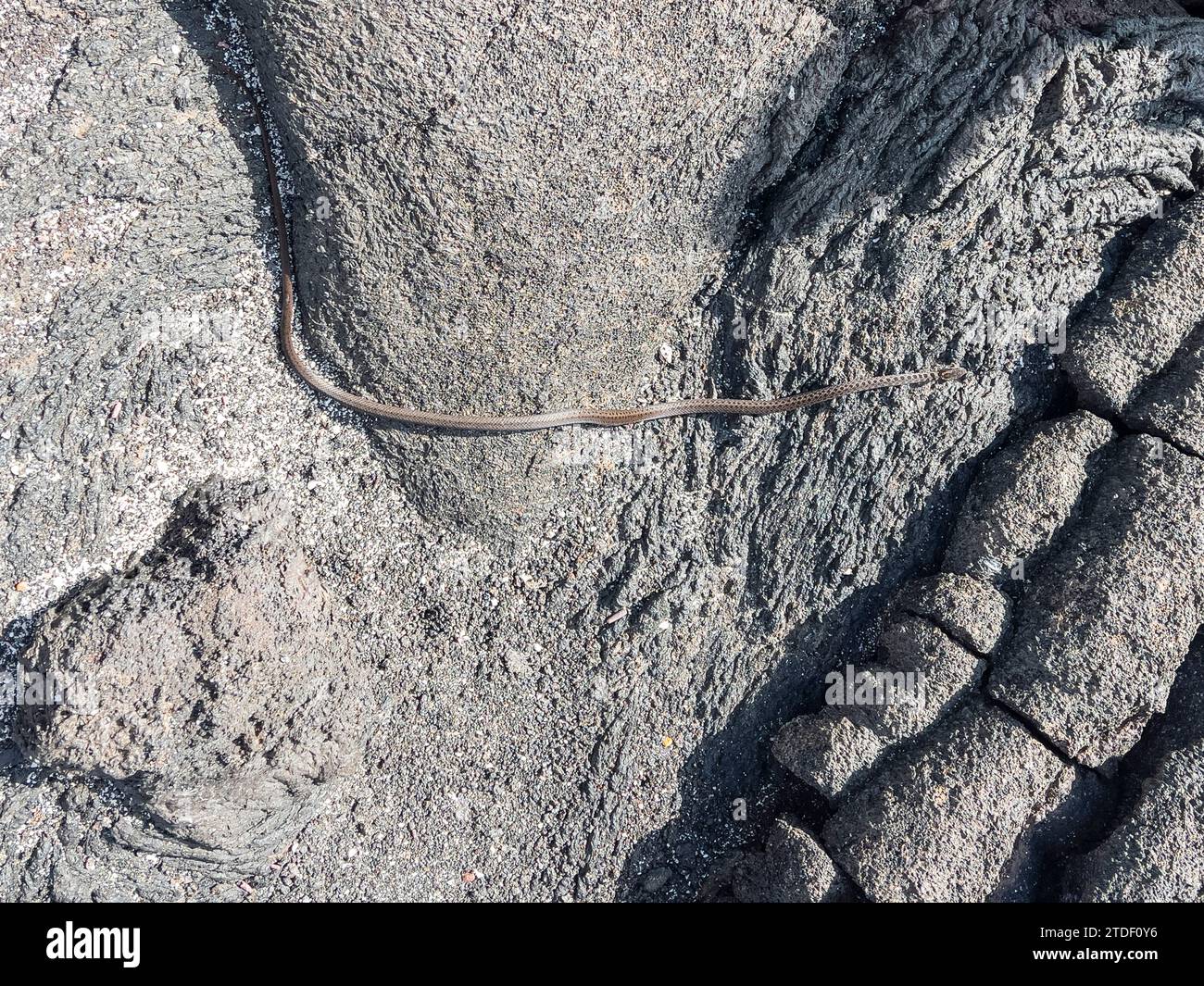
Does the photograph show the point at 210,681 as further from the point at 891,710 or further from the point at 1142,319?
the point at 1142,319

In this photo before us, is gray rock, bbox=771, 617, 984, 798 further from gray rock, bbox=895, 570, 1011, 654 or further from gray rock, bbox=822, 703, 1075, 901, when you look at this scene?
gray rock, bbox=822, 703, 1075, 901

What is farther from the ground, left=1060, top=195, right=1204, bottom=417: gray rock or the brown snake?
left=1060, top=195, right=1204, bottom=417: gray rock

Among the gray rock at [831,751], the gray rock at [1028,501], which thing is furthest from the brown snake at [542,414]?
the gray rock at [831,751]

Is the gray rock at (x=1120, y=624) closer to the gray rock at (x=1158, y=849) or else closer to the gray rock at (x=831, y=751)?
the gray rock at (x=1158, y=849)

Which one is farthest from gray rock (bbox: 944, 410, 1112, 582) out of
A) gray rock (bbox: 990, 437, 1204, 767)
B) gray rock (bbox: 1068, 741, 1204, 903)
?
gray rock (bbox: 1068, 741, 1204, 903)

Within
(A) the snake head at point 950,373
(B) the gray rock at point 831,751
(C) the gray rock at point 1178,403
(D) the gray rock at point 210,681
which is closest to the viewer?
(D) the gray rock at point 210,681

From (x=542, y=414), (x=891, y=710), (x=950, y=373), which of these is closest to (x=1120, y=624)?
(x=891, y=710)

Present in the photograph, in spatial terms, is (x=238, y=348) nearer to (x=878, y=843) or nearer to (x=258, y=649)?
(x=258, y=649)
